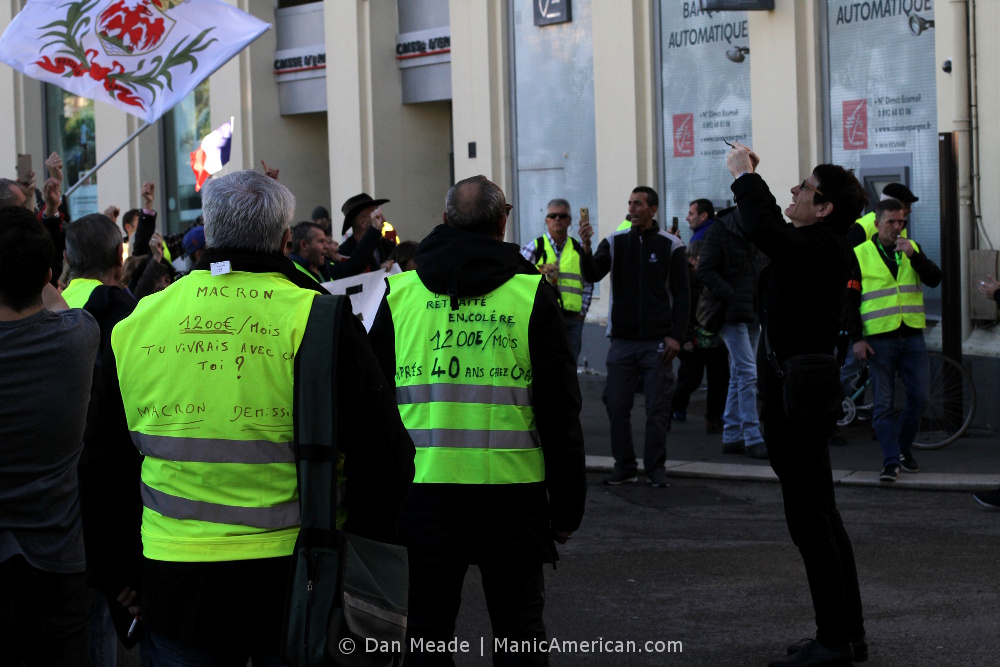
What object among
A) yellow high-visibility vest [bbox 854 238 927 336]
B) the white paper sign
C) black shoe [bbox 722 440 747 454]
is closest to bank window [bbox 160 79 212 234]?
black shoe [bbox 722 440 747 454]

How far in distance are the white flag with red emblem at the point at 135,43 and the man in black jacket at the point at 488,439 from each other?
4752 mm

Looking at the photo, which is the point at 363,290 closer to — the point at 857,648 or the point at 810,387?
the point at 810,387

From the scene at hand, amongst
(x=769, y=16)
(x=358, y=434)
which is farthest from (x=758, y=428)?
(x=358, y=434)

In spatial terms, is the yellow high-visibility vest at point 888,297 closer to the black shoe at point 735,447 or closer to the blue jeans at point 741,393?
the blue jeans at point 741,393

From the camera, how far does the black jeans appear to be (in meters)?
3.76

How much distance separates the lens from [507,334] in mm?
4293

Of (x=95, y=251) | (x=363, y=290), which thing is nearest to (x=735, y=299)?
(x=363, y=290)

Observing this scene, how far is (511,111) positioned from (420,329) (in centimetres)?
1263

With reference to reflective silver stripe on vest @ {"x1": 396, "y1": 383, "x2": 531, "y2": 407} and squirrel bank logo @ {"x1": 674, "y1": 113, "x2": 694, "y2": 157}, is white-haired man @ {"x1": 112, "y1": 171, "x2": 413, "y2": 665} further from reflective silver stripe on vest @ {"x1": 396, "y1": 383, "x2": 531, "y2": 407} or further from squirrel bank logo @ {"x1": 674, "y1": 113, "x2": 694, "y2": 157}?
squirrel bank logo @ {"x1": 674, "y1": 113, "x2": 694, "y2": 157}

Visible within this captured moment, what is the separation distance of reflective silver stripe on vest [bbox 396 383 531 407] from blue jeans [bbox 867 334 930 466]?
5.49 metres

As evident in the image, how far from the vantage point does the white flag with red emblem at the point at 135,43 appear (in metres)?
8.58

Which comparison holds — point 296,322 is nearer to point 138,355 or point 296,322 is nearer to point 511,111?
point 138,355

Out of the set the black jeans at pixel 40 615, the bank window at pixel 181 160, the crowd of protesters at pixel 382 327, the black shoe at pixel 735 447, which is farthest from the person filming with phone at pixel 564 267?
the bank window at pixel 181 160

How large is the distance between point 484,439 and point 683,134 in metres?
10.7
